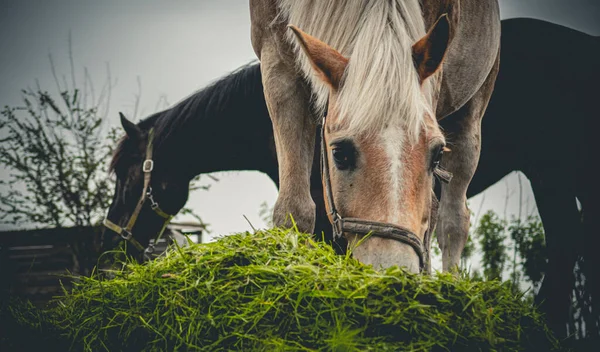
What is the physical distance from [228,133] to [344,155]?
3708mm

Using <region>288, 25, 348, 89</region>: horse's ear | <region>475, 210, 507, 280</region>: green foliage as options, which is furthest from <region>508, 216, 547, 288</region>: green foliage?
<region>288, 25, 348, 89</region>: horse's ear

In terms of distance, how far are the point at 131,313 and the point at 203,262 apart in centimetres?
27

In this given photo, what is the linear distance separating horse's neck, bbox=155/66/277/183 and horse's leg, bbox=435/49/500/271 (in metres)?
2.21

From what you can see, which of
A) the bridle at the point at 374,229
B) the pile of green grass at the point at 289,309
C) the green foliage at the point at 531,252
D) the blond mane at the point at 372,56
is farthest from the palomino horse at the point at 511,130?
the pile of green grass at the point at 289,309

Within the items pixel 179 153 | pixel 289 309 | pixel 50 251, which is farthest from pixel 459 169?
pixel 50 251

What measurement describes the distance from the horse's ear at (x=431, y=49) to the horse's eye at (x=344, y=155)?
53 cm

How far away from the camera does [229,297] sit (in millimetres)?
1611

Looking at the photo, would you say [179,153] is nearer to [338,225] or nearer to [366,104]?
[338,225]

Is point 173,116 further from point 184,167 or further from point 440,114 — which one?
point 440,114

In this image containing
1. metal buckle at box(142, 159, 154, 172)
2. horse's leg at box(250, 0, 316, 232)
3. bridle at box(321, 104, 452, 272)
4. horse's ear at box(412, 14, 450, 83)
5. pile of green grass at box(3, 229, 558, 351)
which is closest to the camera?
pile of green grass at box(3, 229, 558, 351)

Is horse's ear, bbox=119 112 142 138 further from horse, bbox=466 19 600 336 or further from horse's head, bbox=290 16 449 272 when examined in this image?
horse's head, bbox=290 16 449 272

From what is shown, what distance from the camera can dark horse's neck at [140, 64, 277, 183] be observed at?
5738 mm

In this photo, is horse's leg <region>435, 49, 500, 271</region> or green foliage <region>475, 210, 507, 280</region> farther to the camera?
green foliage <region>475, 210, 507, 280</region>

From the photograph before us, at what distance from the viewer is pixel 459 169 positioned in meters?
3.96
